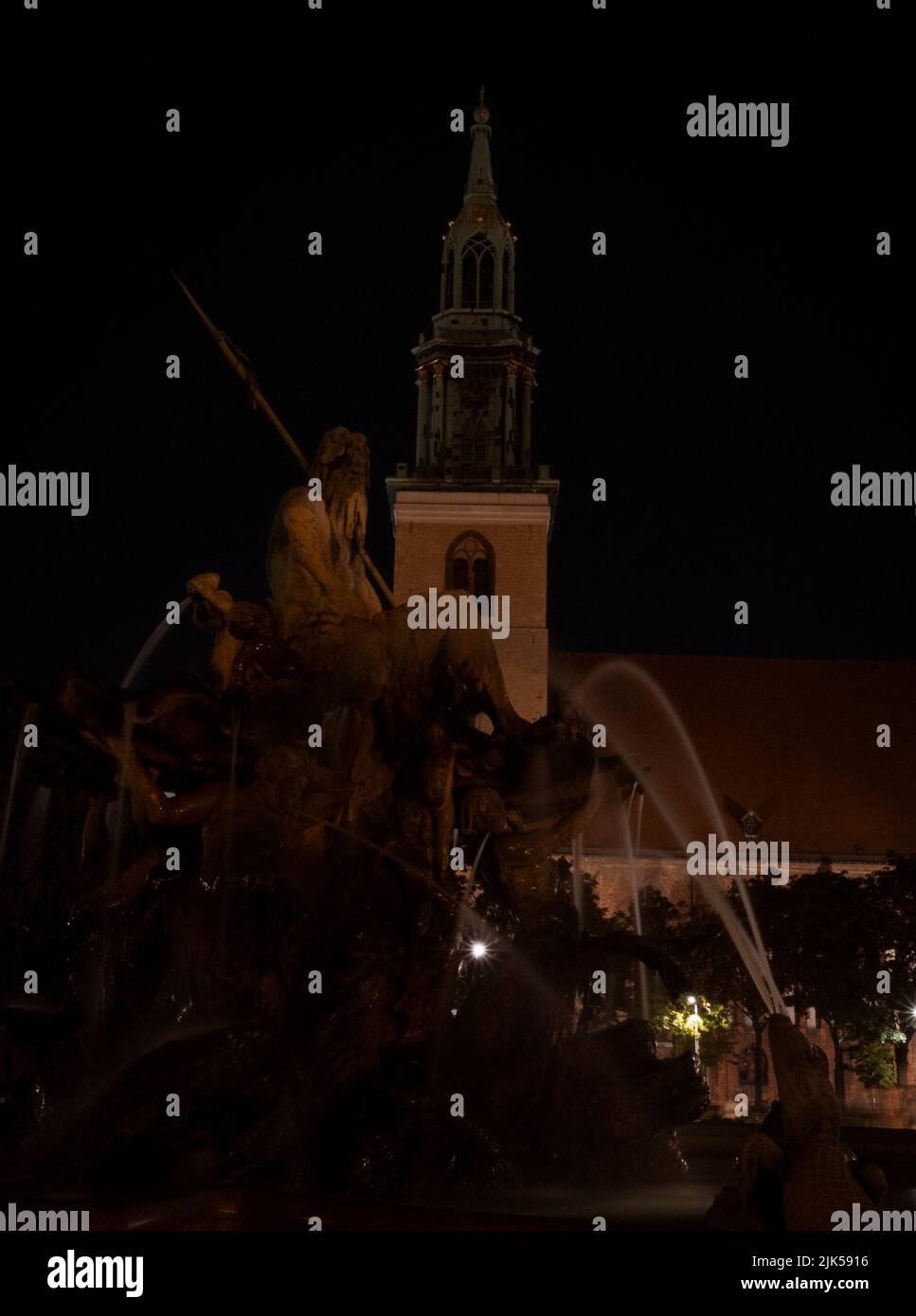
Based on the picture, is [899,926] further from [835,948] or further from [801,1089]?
[801,1089]

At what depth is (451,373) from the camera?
63344mm

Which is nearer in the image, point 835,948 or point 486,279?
point 835,948

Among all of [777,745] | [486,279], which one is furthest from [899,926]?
[486,279]

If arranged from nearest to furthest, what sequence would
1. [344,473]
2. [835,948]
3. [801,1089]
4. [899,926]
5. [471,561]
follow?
[801,1089]
[344,473]
[835,948]
[899,926]
[471,561]

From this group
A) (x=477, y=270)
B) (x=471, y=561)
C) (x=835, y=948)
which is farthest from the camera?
(x=477, y=270)

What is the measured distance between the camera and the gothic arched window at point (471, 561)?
6281cm

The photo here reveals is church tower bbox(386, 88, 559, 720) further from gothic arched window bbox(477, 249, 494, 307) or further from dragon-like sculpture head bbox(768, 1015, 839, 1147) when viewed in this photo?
dragon-like sculpture head bbox(768, 1015, 839, 1147)

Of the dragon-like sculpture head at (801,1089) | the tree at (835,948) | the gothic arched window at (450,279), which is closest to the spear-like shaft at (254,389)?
the dragon-like sculpture head at (801,1089)

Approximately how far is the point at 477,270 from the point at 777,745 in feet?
69.5

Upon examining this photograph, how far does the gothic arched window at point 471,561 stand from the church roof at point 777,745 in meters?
4.61

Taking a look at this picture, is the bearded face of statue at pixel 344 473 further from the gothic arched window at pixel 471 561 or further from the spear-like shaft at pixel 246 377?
the gothic arched window at pixel 471 561

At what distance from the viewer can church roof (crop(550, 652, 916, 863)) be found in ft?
205

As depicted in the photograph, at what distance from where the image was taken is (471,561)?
207 ft
